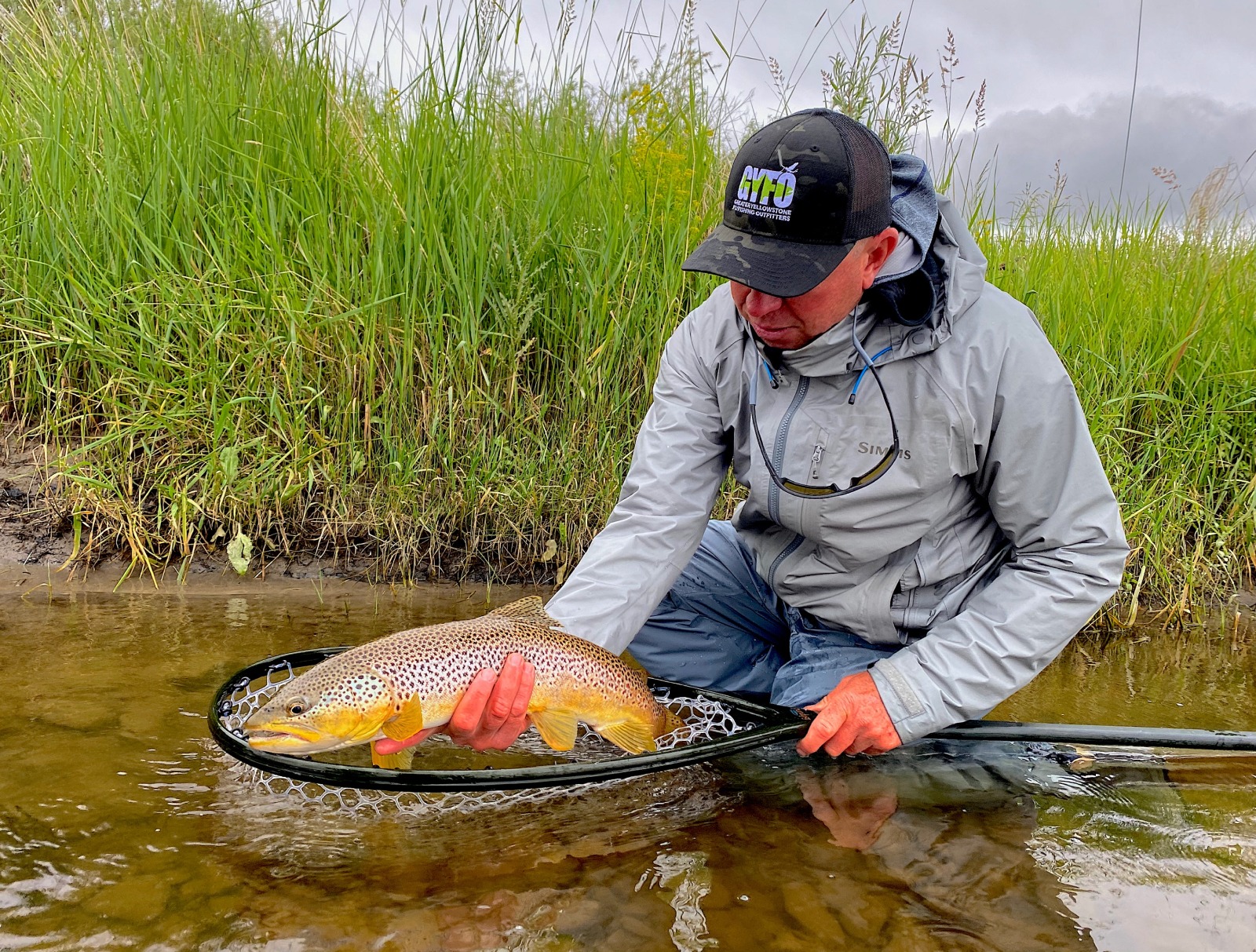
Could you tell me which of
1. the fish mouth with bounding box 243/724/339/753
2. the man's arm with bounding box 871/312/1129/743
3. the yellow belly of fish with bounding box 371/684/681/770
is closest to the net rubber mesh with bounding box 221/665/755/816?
the yellow belly of fish with bounding box 371/684/681/770

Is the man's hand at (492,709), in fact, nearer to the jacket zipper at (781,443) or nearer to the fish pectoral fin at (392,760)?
the fish pectoral fin at (392,760)

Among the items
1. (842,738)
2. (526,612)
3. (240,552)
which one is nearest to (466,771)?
(526,612)

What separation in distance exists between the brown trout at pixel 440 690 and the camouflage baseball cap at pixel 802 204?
97cm

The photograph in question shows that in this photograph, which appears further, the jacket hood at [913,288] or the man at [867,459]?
the jacket hood at [913,288]

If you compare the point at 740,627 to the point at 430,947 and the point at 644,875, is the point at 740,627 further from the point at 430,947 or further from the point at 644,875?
the point at 430,947

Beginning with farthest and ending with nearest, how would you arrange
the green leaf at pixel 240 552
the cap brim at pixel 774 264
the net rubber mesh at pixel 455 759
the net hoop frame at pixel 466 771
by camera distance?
the green leaf at pixel 240 552, the net rubber mesh at pixel 455 759, the cap brim at pixel 774 264, the net hoop frame at pixel 466 771

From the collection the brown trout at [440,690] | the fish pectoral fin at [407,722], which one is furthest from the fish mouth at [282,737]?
the fish pectoral fin at [407,722]

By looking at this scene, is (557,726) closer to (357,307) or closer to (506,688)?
(506,688)

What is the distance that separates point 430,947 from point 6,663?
2.12 metres

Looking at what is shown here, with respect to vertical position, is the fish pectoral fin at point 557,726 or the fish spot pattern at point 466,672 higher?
the fish spot pattern at point 466,672

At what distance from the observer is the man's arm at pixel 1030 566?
2463 mm

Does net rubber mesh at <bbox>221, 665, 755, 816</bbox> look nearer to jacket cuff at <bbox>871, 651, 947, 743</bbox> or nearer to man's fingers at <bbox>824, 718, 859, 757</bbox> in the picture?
man's fingers at <bbox>824, 718, 859, 757</bbox>

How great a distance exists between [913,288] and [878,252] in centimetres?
16

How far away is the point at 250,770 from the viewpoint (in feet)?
8.82
